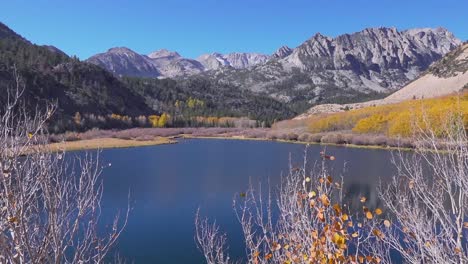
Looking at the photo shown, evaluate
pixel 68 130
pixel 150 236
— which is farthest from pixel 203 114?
pixel 150 236

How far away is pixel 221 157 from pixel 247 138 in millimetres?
44261

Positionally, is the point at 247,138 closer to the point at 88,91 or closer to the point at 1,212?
the point at 88,91

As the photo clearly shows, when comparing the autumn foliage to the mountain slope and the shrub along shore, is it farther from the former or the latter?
the mountain slope

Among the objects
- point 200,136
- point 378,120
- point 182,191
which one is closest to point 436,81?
point 378,120

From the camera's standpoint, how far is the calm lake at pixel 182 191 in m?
19.3

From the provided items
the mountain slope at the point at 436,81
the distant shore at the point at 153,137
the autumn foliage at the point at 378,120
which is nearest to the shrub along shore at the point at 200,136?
the distant shore at the point at 153,137

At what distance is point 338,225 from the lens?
17.5ft

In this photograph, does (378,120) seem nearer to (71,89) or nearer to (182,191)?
(182,191)

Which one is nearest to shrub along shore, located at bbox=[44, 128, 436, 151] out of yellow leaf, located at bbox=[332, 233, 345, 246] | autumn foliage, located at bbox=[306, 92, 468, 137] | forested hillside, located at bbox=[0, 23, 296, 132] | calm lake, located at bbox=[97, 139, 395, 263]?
autumn foliage, located at bbox=[306, 92, 468, 137]

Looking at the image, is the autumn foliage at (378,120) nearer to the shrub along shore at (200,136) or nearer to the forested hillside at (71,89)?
the shrub along shore at (200,136)

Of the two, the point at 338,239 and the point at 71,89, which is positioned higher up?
the point at 71,89

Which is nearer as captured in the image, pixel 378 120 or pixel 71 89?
pixel 378 120

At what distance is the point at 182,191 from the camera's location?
3095cm

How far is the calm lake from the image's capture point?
63.2ft
